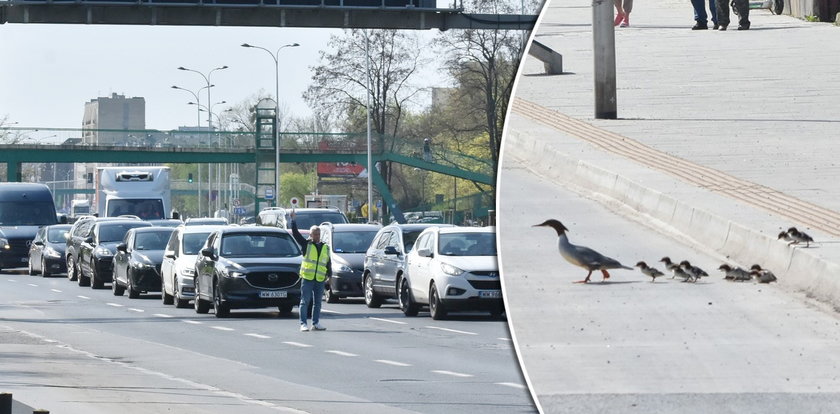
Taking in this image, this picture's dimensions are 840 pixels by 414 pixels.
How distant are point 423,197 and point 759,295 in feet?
233

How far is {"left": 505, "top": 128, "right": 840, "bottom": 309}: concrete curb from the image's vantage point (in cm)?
163

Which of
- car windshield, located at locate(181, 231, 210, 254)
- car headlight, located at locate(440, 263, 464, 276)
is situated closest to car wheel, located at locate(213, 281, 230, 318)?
car windshield, located at locate(181, 231, 210, 254)

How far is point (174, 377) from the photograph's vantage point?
518 inches

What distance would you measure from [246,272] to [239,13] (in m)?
13.9

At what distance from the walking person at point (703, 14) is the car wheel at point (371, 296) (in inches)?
864

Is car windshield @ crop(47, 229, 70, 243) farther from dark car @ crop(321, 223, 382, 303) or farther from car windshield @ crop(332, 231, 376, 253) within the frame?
car windshield @ crop(332, 231, 376, 253)

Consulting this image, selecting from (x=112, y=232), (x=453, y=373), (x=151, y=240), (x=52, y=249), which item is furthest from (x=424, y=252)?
(x=52, y=249)

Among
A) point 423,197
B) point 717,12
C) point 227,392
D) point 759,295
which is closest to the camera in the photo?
point 759,295

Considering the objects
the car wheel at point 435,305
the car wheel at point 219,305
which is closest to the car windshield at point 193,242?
the car wheel at point 219,305

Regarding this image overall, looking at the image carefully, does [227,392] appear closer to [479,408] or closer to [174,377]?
[174,377]

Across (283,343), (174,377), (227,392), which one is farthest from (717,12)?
(283,343)

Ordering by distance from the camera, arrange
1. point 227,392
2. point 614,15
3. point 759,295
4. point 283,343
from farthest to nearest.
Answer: point 283,343
point 227,392
point 614,15
point 759,295

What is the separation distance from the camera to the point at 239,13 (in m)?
34.6

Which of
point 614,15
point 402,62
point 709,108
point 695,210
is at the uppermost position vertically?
point 402,62
